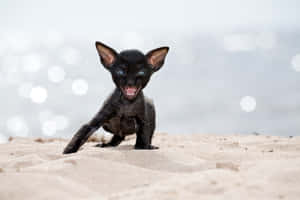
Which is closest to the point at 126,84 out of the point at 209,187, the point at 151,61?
the point at 151,61

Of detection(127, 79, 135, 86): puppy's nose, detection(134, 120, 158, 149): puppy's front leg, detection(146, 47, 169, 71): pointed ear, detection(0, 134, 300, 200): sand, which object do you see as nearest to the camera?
detection(0, 134, 300, 200): sand

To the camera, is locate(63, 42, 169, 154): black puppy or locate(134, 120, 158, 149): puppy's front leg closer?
locate(63, 42, 169, 154): black puppy

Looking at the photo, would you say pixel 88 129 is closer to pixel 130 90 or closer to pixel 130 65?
pixel 130 90

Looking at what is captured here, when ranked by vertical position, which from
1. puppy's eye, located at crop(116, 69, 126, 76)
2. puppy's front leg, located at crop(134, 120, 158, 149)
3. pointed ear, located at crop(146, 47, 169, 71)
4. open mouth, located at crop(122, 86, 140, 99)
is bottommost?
puppy's front leg, located at crop(134, 120, 158, 149)

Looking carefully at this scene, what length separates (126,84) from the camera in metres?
4.85

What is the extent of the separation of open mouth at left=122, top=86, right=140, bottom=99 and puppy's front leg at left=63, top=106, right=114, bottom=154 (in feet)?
1.49

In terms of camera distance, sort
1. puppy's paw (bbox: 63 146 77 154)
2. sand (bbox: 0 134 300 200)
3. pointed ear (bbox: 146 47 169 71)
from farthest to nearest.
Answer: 1. pointed ear (bbox: 146 47 169 71)
2. puppy's paw (bbox: 63 146 77 154)
3. sand (bbox: 0 134 300 200)

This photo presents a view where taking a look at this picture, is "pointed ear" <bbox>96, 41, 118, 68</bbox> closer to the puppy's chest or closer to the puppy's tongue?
the puppy's tongue

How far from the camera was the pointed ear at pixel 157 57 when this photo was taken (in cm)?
511

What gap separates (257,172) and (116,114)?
2.62 metres

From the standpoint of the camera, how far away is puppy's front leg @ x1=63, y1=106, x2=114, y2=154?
16.5 ft

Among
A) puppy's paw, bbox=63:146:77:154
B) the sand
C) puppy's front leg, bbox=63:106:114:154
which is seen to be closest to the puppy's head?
puppy's front leg, bbox=63:106:114:154

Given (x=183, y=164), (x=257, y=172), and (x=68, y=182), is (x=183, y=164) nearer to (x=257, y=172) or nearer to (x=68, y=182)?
(x=257, y=172)

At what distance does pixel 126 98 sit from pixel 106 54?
27.5 inches
